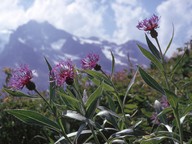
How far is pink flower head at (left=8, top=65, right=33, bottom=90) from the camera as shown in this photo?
8.44 feet

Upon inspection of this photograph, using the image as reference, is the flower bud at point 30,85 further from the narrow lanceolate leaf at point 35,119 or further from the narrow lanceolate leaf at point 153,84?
the narrow lanceolate leaf at point 153,84

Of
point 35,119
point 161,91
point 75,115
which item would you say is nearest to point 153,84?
point 161,91

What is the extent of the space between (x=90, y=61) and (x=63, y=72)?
1.24 ft

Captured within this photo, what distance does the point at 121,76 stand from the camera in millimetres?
10406

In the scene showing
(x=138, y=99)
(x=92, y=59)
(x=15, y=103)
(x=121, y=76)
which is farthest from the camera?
(x=121, y=76)

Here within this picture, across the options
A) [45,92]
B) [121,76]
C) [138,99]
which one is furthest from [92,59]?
[121,76]

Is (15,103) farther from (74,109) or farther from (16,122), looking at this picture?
(74,109)

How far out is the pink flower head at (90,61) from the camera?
2.80 m

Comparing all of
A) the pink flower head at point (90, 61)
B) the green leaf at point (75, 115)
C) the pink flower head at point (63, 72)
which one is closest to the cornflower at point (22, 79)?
the pink flower head at point (63, 72)

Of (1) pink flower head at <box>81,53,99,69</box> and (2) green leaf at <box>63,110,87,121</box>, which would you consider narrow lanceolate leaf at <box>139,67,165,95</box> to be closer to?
(1) pink flower head at <box>81,53,99,69</box>

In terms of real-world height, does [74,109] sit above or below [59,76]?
below

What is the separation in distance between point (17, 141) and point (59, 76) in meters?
2.94

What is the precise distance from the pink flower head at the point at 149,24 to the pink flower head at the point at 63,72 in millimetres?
710

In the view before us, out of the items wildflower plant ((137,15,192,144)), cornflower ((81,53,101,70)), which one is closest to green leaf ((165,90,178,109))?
wildflower plant ((137,15,192,144))
